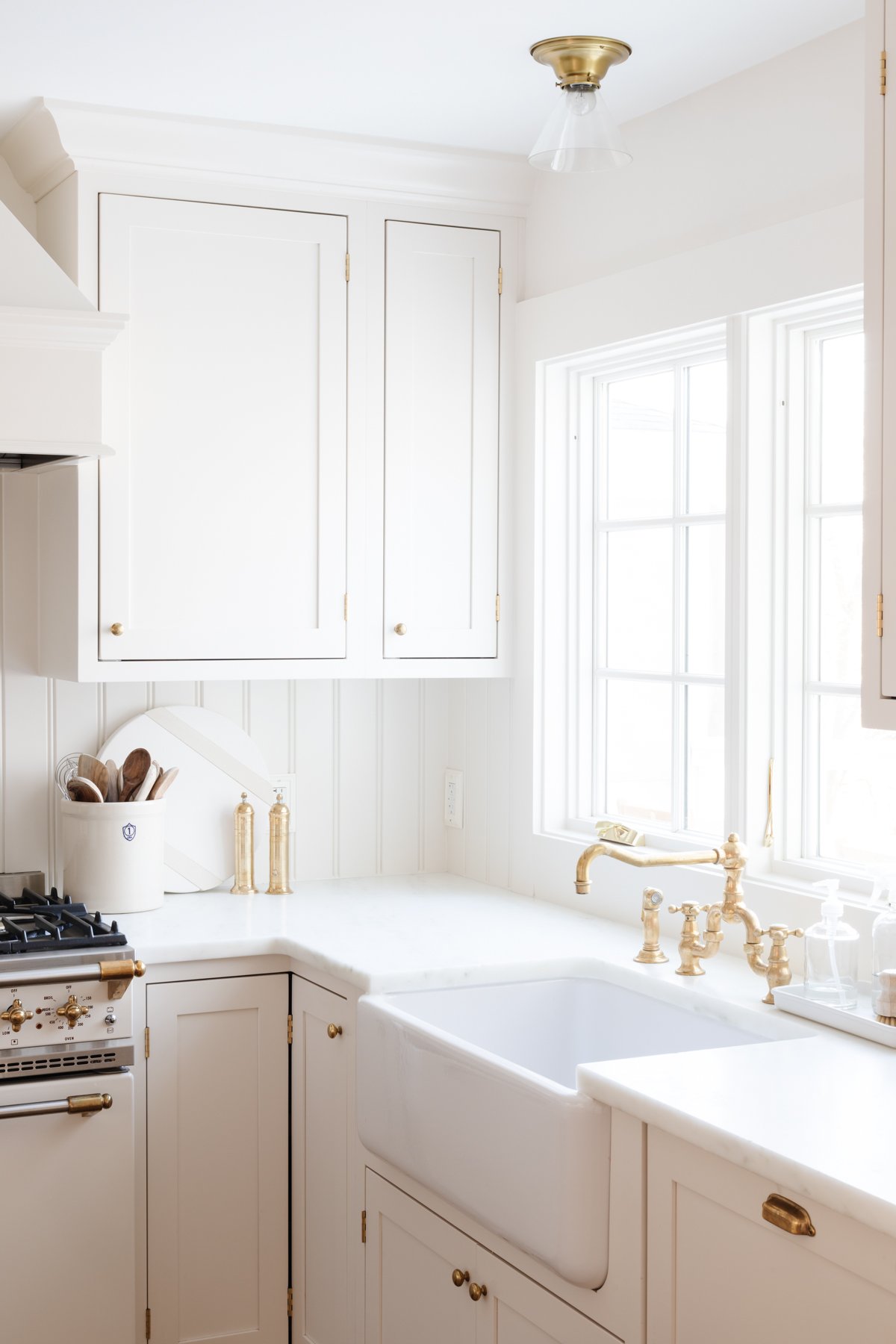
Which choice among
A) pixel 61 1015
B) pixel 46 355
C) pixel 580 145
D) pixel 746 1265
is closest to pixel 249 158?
pixel 46 355

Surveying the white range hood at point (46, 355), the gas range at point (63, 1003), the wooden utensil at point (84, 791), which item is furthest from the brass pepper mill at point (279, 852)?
the white range hood at point (46, 355)

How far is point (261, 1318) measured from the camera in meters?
2.61

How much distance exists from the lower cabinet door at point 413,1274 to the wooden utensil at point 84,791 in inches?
38.2

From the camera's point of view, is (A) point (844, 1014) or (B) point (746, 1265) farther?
(A) point (844, 1014)

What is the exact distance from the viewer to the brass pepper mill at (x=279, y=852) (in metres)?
3.05

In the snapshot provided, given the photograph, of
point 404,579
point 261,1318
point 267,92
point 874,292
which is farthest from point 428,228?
point 261,1318

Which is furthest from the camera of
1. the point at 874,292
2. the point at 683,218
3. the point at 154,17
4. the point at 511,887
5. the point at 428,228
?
the point at 511,887

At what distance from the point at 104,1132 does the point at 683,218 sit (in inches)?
77.3

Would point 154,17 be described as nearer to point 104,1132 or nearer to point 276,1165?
point 104,1132

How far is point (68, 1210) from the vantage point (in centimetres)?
235

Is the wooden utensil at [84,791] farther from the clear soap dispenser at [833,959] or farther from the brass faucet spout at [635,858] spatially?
the clear soap dispenser at [833,959]

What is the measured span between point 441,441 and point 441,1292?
67.1 inches

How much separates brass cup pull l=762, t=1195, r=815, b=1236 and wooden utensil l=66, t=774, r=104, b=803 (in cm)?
171

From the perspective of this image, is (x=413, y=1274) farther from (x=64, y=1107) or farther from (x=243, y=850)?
(x=243, y=850)
